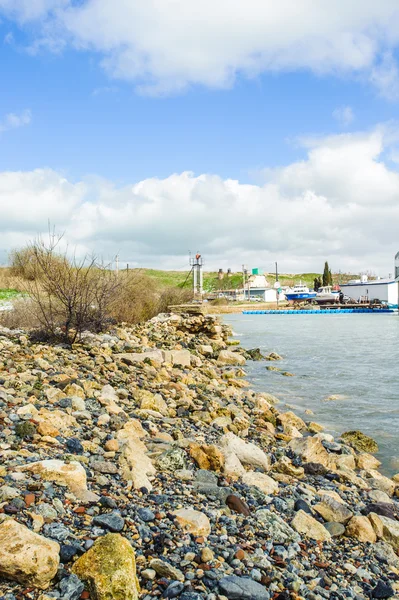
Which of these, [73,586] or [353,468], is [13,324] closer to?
[353,468]

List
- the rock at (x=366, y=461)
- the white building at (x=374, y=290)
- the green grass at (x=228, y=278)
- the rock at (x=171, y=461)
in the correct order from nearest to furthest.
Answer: the rock at (x=171, y=461), the rock at (x=366, y=461), the white building at (x=374, y=290), the green grass at (x=228, y=278)

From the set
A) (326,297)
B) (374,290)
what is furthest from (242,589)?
(326,297)

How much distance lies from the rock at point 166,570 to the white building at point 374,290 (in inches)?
2617

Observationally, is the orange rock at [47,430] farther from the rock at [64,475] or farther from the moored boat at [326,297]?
the moored boat at [326,297]

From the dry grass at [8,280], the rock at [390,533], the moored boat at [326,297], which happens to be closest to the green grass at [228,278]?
the moored boat at [326,297]

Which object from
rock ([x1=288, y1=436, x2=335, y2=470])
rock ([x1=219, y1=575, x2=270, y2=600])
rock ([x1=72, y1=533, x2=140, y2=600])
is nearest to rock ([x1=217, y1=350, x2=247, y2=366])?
rock ([x1=288, y1=436, x2=335, y2=470])

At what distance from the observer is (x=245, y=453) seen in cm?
494

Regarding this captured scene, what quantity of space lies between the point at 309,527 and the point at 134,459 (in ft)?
4.82

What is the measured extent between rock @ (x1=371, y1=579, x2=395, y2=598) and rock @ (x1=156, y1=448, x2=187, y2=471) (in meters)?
1.81

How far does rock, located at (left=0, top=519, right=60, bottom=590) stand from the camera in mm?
2266

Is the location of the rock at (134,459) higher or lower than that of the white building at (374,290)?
lower

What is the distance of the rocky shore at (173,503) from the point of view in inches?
96.1

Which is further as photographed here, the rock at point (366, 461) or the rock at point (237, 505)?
the rock at point (366, 461)

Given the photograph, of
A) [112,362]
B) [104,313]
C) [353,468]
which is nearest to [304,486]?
[353,468]
